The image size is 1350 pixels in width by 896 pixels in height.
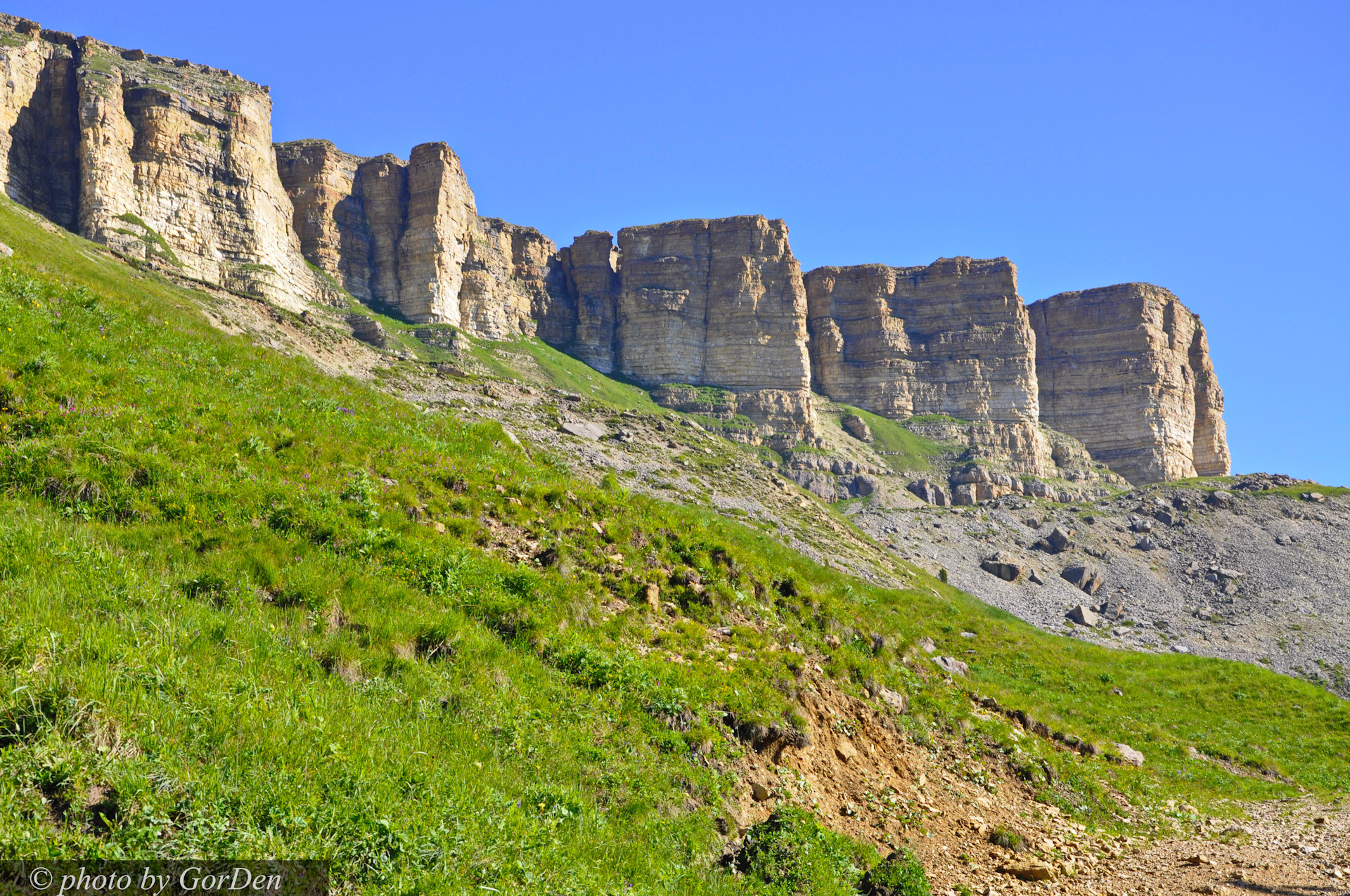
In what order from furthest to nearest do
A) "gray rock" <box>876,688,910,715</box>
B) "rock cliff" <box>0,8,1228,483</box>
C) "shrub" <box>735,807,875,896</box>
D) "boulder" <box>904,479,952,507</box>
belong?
1. "boulder" <box>904,479,952,507</box>
2. "rock cliff" <box>0,8,1228,483</box>
3. "gray rock" <box>876,688,910,715</box>
4. "shrub" <box>735,807,875,896</box>

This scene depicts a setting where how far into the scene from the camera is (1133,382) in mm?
132875

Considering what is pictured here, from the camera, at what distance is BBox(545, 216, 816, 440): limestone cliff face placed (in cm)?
13038

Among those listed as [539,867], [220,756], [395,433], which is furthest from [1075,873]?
[395,433]

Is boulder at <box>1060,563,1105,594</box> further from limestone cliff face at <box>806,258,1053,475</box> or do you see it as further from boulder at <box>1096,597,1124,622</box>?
limestone cliff face at <box>806,258,1053,475</box>

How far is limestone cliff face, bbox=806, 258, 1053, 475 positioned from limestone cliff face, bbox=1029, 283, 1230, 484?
9.60 meters

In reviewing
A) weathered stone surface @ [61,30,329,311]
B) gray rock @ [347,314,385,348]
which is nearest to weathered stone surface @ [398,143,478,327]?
weathered stone surface @ [61,30,329,311]

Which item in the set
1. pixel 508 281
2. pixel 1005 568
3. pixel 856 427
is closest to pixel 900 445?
pixel 856 427

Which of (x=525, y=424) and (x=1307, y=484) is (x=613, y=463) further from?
(x=1307, y=484)

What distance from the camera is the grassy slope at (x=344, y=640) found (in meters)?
4.58

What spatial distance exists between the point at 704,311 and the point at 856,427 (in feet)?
123

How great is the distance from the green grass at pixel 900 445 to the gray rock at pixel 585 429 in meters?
74.0

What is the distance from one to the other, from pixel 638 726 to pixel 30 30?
121 meters

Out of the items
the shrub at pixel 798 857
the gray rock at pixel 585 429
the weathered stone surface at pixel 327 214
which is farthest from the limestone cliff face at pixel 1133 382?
the shrub at pixel 798 857

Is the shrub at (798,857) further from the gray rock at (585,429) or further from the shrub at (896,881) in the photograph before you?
the gray rock at (585,429)
